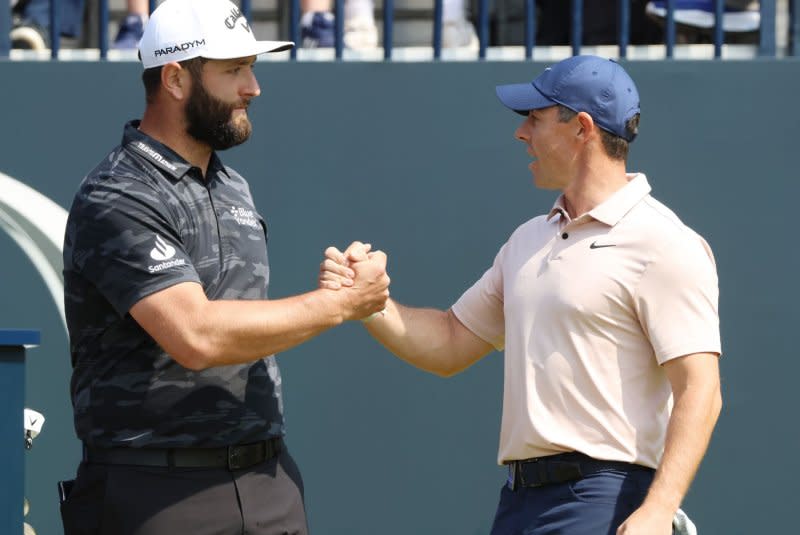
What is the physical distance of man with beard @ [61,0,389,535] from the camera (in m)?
3.21

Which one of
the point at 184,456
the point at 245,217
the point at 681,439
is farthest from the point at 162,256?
the point at 681,439

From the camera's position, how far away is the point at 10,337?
3.14m

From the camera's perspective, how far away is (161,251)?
3203 mm

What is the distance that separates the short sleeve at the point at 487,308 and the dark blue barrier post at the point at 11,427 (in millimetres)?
1163

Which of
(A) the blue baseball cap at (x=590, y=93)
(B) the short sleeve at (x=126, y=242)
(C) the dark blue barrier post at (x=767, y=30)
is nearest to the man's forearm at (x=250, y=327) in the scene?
(B) the short sleeve at (x=126, y=242)

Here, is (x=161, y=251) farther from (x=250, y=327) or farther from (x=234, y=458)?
(x=234, y=458)

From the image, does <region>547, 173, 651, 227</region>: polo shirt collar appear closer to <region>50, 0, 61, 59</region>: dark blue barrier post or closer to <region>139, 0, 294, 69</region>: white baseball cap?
<region>139, 0, 294, 69</region>: white baseball cap

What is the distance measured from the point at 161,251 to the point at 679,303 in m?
1.18

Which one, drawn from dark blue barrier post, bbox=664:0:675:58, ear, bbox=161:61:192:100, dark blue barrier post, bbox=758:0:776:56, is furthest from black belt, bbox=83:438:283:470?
dark blue barrier post, bbox=758:0:776:56

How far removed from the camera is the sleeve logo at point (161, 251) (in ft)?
10.5

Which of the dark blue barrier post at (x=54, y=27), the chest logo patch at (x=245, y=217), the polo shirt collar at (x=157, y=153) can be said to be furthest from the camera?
the dark blue barrier post at (x=54, y=27)

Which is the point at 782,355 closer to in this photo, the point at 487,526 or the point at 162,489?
the point at 487,526

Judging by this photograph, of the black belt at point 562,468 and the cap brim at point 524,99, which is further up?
the cap brim at point 524,99

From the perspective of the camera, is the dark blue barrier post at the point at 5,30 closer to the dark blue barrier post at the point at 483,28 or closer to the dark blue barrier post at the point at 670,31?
the dark blue barrier post at the point at 483,28
